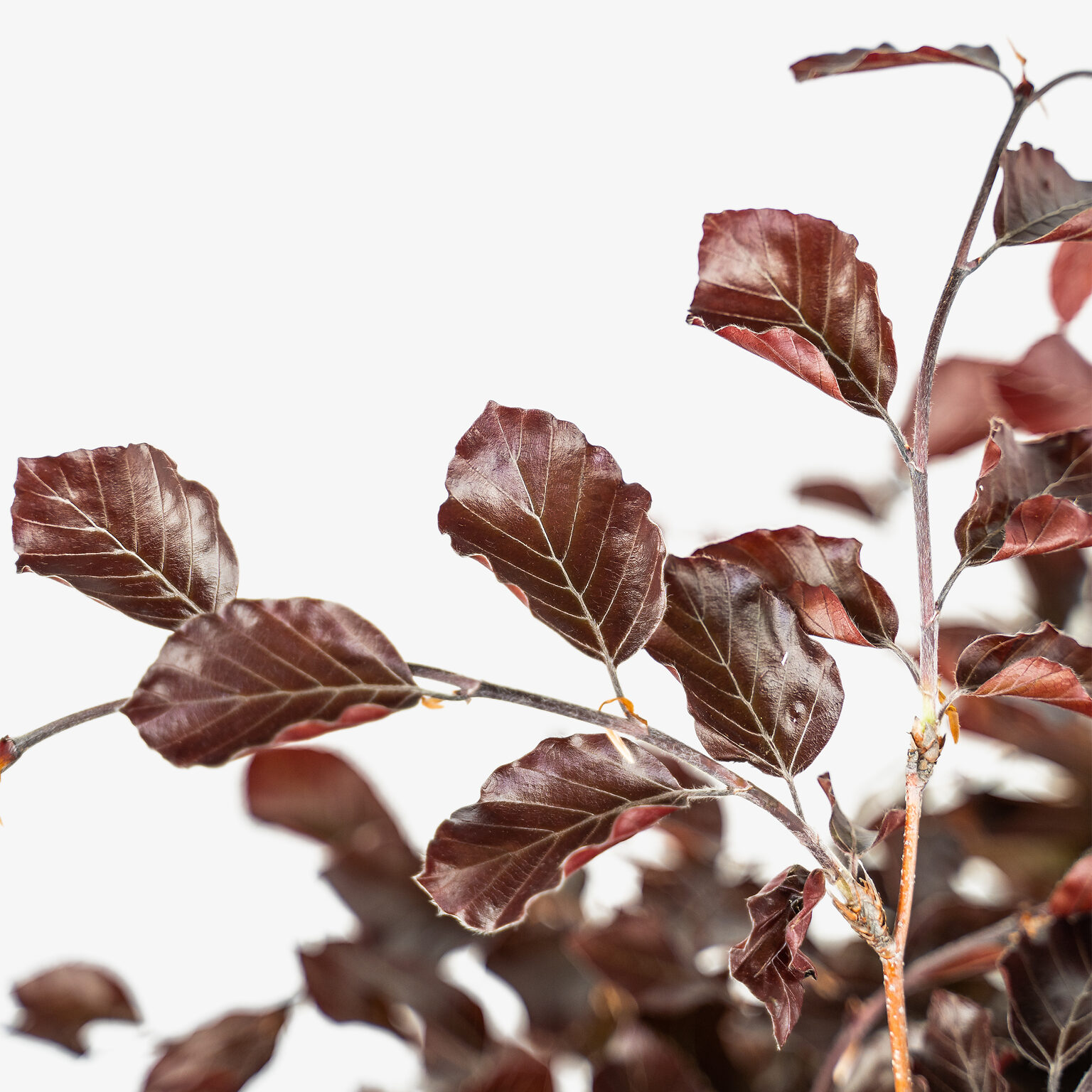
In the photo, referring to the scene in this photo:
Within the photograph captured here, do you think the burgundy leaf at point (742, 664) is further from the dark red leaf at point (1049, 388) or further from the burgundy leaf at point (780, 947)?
the dark red leaf at point (1049, 388)

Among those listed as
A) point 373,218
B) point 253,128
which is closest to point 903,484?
point 373,218

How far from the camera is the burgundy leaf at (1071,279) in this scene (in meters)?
0.40

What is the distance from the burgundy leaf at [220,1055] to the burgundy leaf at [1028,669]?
1.45 feet

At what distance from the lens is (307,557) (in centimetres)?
114

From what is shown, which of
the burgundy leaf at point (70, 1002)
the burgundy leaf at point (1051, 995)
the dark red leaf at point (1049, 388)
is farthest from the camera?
the burgundy leaf at point (70, 1002)

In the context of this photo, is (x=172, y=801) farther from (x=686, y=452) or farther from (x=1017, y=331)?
(x=1017, y=331)

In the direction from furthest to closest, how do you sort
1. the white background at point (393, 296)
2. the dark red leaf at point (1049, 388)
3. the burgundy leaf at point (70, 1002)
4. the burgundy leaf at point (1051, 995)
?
the white background at point (393, 296), the burgundy leaf at point (70, 1002), the dark red leaf at point (1049, 388), the burgundy leaf at point (1051, 995)

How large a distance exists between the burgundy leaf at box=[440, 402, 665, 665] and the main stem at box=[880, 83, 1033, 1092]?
0.08 m

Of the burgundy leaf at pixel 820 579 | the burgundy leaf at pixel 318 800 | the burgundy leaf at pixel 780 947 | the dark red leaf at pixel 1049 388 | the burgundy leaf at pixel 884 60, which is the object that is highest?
the burgundy leaf at pixel 884 60

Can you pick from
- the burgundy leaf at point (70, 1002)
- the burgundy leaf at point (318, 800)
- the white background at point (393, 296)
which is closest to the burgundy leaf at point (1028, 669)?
the burgundy leaf at point (318, 800)

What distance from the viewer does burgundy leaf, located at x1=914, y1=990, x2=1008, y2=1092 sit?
1.11ft

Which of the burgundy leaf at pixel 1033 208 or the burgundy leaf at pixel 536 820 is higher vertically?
the burgundy leaf at pixel 1033 208

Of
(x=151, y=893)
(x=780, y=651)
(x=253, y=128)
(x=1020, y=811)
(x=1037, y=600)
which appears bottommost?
(x=151, y=893)

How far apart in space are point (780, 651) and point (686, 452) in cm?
90
